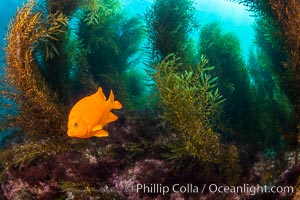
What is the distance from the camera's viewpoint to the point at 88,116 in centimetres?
280

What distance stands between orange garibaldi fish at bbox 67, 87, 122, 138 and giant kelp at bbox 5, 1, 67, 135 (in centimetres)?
173

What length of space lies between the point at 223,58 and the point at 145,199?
5.63 metres

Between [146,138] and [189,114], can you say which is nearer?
[189,114]

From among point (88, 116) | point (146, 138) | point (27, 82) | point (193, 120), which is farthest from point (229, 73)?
point (88, 116)

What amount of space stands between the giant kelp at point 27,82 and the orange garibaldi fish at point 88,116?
1.73m

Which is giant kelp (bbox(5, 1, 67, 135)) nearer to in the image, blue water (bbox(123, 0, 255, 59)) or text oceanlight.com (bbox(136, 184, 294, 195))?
text oceanlight.com (bbox(136, 184, 294, 195))

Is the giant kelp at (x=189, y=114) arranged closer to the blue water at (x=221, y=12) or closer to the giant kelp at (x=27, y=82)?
the giant kelp at (x=27, y=82)

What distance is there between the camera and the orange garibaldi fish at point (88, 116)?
2.73m

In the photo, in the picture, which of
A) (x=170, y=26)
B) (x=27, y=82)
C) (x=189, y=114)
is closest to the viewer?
(x=189, y=114)

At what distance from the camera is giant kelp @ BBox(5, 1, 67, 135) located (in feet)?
13.9

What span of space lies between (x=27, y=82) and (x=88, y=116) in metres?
1.96

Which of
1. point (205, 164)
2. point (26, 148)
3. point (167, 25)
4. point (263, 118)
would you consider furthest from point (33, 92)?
point (263, 118)

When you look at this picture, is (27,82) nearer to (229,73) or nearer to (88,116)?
(88,116)

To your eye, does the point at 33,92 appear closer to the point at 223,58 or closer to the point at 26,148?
the point at 26,148
